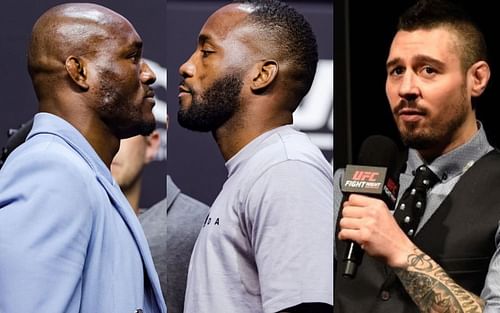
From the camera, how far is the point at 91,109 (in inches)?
89.4

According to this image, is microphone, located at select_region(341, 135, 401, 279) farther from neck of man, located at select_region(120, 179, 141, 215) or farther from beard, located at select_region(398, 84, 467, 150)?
neck of man, located at select_region(120, 179, 141, 215)

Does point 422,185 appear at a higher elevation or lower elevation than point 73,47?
lower

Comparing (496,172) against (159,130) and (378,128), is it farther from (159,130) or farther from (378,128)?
(159,130)

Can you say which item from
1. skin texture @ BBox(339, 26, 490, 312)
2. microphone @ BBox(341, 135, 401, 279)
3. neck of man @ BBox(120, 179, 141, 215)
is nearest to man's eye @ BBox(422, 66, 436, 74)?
skin texture @ BBox(339, 26, 490, 312)

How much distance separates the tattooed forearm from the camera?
2318mm

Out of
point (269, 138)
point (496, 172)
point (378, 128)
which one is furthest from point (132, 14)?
point (496, 172)

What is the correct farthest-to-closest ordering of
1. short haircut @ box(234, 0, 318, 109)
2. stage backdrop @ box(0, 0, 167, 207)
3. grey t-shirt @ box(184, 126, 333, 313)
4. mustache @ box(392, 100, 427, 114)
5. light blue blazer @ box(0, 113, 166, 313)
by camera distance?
mustache @ box(392, 100, 427, 114) → stage backdrop @ box(0, 0, 167, 207) → short haircut @ box(234, 0, 318, 109) → grey t-shirt @ box(184, 126, 333, 313) → light blue blazer @ box(0, 113, 166, 313)

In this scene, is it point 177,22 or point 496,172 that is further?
point 496,172

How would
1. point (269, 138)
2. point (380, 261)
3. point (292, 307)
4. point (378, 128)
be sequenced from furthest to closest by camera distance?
point (378, 128)
point (380, 261)
point (269, 138)
point (292, 307)

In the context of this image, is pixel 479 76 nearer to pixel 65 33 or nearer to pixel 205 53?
pixel 205 53

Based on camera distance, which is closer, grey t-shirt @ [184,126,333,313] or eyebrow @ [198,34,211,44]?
grey t-shirt @ [184,126,333,313]

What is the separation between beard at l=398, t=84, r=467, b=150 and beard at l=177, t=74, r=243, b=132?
62 cm

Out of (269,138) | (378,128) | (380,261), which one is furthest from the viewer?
(378,128)

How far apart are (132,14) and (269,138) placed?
0.52 metres
